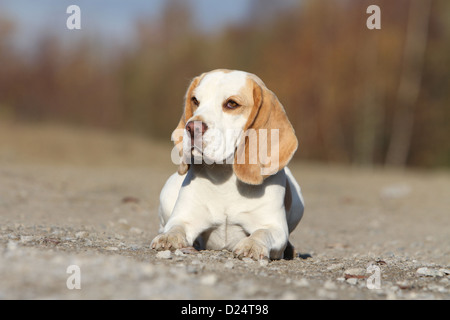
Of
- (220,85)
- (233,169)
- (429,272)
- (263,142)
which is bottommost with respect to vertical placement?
(429,272)

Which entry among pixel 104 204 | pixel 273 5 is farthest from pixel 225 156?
pixel 273 5

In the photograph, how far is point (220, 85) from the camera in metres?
4.16

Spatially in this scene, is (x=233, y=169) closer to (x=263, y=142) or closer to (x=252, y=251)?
(x=263, y=142)

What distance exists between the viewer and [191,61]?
84.5 ft

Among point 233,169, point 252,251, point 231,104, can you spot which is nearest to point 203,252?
point 252,251

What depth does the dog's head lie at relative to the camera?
402 centimetres

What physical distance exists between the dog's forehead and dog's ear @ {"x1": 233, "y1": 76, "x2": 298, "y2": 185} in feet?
0.39

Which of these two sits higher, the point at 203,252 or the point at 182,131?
the point at 182,131

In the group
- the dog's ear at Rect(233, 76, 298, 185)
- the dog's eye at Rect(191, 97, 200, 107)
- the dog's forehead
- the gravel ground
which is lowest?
the gravel ground

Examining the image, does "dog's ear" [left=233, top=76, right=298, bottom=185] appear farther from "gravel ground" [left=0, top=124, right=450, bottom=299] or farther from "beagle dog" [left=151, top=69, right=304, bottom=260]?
"gravel ground" [left=0, top=124, right=450, bottom=299]

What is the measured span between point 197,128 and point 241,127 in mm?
463

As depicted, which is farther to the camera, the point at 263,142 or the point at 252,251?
the point at 263,142

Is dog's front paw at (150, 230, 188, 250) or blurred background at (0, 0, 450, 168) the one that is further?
blurred background at (0, 0, 450, 168)

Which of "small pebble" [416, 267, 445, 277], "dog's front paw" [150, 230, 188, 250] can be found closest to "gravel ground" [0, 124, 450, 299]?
"small pebble" [416, 267, 445, 277]
